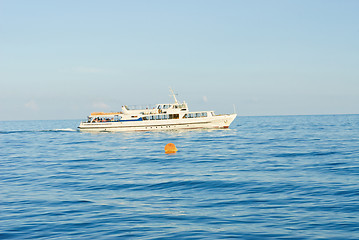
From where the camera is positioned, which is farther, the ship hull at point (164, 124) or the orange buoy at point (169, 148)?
the ship hull at point (164, 124)

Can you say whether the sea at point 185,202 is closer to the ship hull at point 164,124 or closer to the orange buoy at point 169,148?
the orange buoy at point 169,148

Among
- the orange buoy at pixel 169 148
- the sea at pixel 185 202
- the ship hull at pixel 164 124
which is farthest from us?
the ship hull at pixel 164 124

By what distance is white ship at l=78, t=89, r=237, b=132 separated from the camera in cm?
7431

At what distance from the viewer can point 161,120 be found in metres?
74.3

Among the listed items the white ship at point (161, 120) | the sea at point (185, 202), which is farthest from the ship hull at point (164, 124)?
the sea at point (185, 202)

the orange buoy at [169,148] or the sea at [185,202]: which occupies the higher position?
the orange buoy at [169,148]

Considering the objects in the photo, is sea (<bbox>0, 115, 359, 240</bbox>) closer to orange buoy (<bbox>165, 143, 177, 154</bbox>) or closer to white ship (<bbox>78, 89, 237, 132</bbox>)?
orange buoy (<bbox>165, 143, 177, 154</bbox>)

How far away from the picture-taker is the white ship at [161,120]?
244ft

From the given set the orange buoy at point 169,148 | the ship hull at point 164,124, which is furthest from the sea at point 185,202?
the ship hull at point 164,124

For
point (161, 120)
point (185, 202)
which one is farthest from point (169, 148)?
point (161, 120)

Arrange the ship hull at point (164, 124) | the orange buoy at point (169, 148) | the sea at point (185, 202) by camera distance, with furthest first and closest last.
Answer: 1. the ship hull at point (164, 124)
2. the orange buoy at point (169, 148)
3. the sea at point (185, 202)

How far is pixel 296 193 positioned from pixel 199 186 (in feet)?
15.5

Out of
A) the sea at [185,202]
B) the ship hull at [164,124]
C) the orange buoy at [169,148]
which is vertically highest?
the ship hull at [164,124]

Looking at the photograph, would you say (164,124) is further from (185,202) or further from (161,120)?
(185,202)
